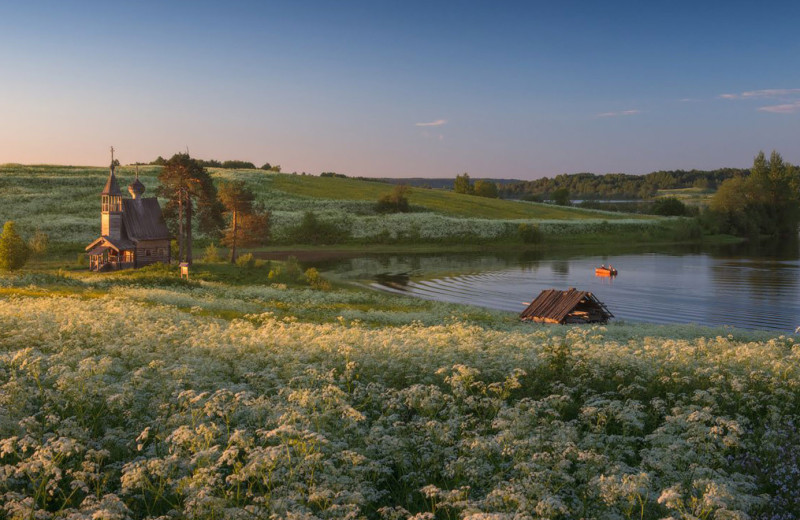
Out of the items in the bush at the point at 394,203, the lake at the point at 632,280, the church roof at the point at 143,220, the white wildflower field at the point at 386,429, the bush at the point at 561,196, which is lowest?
the lake at the point at 632,280

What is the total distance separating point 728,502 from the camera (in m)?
8.38

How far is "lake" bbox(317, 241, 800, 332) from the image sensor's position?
47.1 metres

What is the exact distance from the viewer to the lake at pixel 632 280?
47094 mm

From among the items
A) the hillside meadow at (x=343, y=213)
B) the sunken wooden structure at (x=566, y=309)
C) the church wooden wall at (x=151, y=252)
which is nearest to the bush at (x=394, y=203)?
the hillside meadow at (x=343, y=213)

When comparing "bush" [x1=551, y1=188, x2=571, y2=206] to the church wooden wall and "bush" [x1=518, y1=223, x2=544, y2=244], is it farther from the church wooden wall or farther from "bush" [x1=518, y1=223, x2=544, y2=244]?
the church wooden wall

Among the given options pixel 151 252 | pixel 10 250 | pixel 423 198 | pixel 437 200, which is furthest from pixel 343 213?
pixel 10 250

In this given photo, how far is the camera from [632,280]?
65312mm

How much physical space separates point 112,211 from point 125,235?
7.99ft

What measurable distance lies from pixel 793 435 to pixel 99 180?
138m

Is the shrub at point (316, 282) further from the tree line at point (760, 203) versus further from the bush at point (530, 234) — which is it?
the tree line at point (760, 203)

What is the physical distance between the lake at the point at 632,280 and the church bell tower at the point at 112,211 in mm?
21137

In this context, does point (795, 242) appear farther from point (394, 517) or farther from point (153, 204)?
point (394, 517)

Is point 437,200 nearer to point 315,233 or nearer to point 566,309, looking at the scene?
point 315,233

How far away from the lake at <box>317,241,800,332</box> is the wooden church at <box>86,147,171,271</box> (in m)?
17.8
